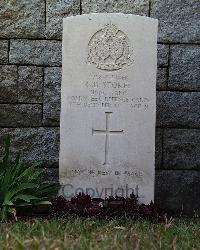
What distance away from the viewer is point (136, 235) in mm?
3506

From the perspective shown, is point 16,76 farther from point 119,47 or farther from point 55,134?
point 119,47

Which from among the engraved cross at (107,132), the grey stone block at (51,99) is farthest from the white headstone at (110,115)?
the grey stone block at (51,99)

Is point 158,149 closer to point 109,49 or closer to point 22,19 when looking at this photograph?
point 109,49

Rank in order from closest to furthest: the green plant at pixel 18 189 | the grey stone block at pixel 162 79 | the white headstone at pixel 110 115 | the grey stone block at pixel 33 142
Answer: the green plant at pixel 18 189, the white headstone at pixel 110 115, the grey stone block at pixel 33 142, the grey stone block at pixel 162 79

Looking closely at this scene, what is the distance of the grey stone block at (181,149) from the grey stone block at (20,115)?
1.24 m

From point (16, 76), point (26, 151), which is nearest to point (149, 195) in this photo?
point (26, 151)

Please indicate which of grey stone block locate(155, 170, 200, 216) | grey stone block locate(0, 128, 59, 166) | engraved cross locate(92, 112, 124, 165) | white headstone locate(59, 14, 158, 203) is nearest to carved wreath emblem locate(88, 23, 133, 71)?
white headstone locate(59, 14, 158, 203)

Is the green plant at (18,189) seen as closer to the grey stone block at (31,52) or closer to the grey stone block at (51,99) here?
the grey stone block at (51,99)

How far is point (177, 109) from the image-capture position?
5816 millimetres

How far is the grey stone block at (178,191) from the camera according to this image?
5.79m

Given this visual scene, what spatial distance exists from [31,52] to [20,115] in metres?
0.61

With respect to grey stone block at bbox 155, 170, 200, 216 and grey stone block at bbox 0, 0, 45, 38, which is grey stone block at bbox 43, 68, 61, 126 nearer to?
grey stone block at bbox 0, 0, 45, 38

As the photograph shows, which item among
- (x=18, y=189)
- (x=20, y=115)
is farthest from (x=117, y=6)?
(x=18, y=189)

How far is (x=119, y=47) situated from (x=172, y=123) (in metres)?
1.15
